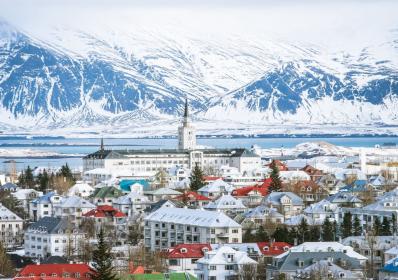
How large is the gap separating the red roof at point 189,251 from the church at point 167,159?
65892 mm

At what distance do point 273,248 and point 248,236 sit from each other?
671cm

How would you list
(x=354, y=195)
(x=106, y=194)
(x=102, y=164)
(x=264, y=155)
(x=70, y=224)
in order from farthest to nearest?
1. (x=264, y=155)
2. (x=102, y=164)
3. (x=106, y=194)
4. (x=354, y=195)
5. (x=70, y=224)

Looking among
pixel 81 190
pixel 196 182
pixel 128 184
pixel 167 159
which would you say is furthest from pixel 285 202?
pixel 167 159

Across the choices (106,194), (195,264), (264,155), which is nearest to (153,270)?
(195,264)

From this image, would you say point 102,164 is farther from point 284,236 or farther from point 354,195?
point 284,236

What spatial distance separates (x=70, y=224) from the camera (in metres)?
62.1

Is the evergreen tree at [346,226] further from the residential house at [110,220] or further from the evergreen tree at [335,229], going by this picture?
the residential house at [110,220]

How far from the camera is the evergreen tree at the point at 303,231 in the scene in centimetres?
5600

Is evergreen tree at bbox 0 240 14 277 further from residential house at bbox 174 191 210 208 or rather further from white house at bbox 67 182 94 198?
white house at bbox 67 182 94 198

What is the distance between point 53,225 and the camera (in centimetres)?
6094

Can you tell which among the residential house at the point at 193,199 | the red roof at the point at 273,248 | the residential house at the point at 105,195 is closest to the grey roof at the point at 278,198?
the residential house at the point at 193,199

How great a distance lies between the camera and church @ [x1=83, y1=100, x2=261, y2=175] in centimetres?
12081

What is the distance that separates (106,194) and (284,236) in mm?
25955

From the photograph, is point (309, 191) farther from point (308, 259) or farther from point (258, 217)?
point (308, 259)
